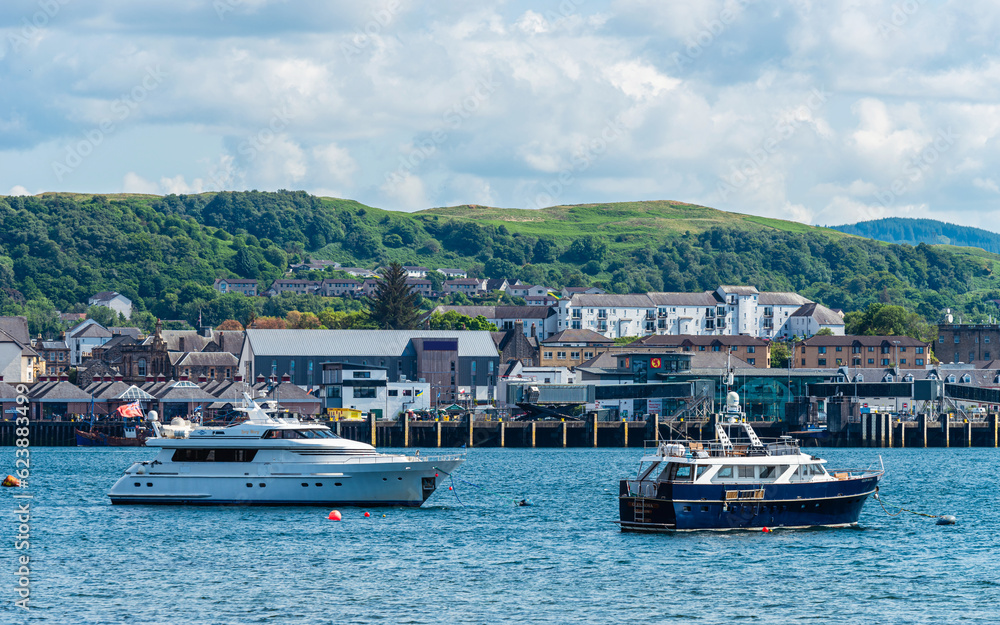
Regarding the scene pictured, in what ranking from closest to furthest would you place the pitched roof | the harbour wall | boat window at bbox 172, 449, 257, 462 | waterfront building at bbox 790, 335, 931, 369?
1. boat window at bbox 172, 449, 257, 462
2. the harbour wall
3. the pitched roof
4. waterfront building at bbox 790, 335, 931, 369

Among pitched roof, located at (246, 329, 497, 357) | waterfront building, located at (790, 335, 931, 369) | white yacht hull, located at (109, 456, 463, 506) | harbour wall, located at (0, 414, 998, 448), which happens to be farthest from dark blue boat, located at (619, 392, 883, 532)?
waterfront building, located at (790, 335, 931, 369)

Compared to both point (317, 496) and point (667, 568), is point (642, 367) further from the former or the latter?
point (667, 568)

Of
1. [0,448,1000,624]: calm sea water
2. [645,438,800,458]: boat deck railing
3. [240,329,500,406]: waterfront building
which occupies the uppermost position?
[240,329,500,406]: waterfront building

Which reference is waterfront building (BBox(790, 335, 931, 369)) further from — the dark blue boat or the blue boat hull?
the dark blue boat

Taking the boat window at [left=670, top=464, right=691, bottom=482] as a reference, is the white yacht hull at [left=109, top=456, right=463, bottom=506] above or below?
below

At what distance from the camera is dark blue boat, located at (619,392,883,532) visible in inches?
2078

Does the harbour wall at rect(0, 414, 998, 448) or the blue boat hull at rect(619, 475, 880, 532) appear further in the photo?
the harbour wall at rect(0, 414, 998, 448)

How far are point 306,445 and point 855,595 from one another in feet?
90.4

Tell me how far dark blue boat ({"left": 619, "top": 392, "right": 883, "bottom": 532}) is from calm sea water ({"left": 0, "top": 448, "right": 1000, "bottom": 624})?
75cm

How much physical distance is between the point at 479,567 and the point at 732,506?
10.7m

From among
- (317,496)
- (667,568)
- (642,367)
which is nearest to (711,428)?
(642,367)

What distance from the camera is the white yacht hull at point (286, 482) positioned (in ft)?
206

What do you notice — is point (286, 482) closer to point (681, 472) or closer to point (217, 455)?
point (217, 455)

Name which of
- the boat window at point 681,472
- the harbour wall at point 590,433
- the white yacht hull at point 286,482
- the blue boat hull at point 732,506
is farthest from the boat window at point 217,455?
the harbour wall at point 590,433
